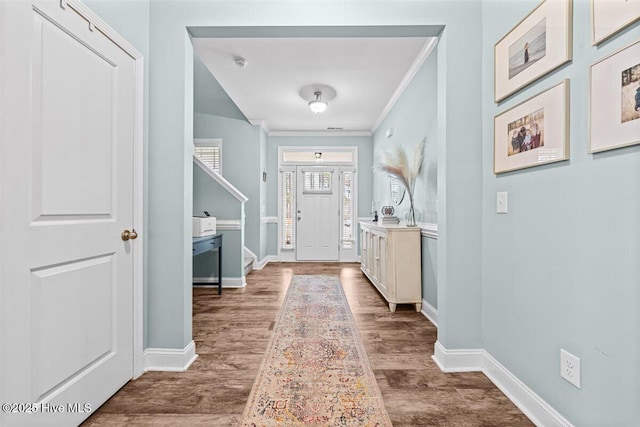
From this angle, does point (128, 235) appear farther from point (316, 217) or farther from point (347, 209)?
point (347, 209)

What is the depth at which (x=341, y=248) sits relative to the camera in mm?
6863

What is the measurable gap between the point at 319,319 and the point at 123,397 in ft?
5.38

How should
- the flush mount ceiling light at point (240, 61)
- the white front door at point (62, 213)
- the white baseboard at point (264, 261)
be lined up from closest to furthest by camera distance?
the white front door at point (62, 213) → the flush mount ceiling light at point (240, 61) → the white baseboard at point (264, 261)

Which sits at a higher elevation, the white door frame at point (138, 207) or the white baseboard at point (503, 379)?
the white door frame at point (138, 207)

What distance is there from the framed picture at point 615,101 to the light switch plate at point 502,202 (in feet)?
2.08

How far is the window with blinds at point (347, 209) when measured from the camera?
686 cm

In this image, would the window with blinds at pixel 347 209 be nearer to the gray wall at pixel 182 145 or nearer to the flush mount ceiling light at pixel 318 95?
the flush mount ceiling light at pixel 318 95

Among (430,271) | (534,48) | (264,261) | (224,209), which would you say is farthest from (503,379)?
(264,261)

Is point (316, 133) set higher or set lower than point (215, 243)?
higher

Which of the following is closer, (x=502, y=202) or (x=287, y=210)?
(x=502, y=202)

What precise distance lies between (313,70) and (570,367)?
351 cm

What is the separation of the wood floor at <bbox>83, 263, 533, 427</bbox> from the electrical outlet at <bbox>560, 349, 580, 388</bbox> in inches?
14.1

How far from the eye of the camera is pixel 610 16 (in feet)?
3.91

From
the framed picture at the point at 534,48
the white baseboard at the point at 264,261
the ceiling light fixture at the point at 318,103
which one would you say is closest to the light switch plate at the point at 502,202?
the framed picture at the point at 534,48
